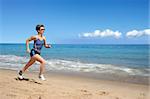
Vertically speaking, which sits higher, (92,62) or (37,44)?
(37,44)

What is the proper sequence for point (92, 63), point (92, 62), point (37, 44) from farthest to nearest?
1. point (92, 62)
2. point (92, 63)
3. point (37, 44)

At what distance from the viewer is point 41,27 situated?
771 cm

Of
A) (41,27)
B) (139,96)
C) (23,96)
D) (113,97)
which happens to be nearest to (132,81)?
(139,96)

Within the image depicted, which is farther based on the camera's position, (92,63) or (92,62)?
(92,62)

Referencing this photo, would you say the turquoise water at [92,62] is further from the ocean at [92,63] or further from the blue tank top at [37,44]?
the blue tank top at [37,44]

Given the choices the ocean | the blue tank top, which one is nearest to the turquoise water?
the ocean

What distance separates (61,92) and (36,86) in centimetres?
81

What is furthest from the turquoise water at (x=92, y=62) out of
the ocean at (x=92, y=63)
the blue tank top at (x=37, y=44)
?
the blue tank top at (x=37, y=44)

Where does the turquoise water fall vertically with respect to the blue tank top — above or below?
below

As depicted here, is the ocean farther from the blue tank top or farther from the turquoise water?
the blue tank top

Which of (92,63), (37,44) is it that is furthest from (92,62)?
Answer: (37,44)

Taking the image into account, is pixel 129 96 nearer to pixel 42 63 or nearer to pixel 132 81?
pixel 42 63

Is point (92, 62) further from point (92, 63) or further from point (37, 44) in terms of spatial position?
point (37, 44)

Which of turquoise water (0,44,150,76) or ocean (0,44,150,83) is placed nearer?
ocean (0,44,150,83)
